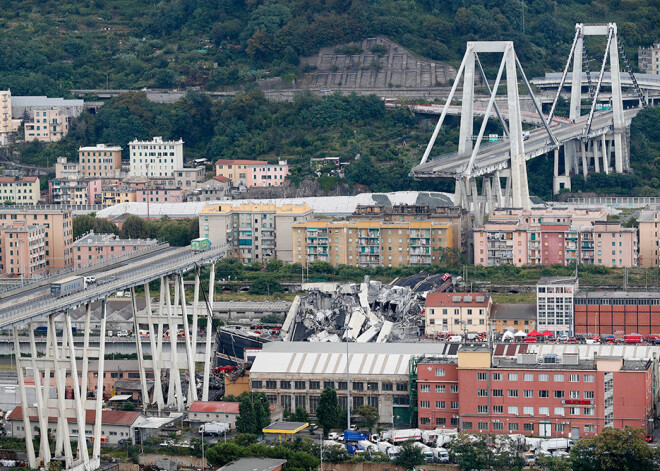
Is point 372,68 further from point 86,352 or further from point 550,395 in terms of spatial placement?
point 86,352

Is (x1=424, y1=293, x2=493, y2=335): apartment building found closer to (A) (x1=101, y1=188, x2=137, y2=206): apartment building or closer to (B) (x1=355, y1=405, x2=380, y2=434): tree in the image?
(B) (x1=355, y1=405, x2=380, y2=434): tree

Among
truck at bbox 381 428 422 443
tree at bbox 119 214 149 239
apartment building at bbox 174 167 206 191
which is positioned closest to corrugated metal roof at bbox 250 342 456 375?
truck at bbox 381 428 422 443

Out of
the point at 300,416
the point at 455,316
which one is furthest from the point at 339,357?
the point at 455,316

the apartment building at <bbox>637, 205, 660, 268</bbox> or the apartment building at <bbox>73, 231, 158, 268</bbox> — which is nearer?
the apartment building at <bbox>637, 205, 660, 268</bbox>

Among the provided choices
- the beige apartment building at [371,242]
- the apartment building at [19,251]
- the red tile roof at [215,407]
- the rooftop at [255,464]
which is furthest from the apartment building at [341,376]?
the apartment building at [19,251]

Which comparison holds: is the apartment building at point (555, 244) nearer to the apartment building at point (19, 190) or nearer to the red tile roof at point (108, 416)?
the red tile roof at point (108, 416)

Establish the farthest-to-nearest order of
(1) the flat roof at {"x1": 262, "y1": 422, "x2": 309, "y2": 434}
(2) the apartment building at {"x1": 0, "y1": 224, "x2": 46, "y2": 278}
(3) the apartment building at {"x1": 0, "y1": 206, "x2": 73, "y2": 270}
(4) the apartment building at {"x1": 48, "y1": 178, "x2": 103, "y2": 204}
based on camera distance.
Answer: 1. (4) the apartment building at {"x1": 48, "y1": 178, "x2": 103, "y2": 204}
2. (3) the apartment building at {"x1": 0, "y1": 206, "x2": 73, "y2": 270}
3. (2) the apartment building at {"x1": 0, "y1": 224, "x2": 46, "y2": 278}
4. (1) the flat roof at {"x1": 262, "y1": 422, "x2": 309, "y2": 434}
